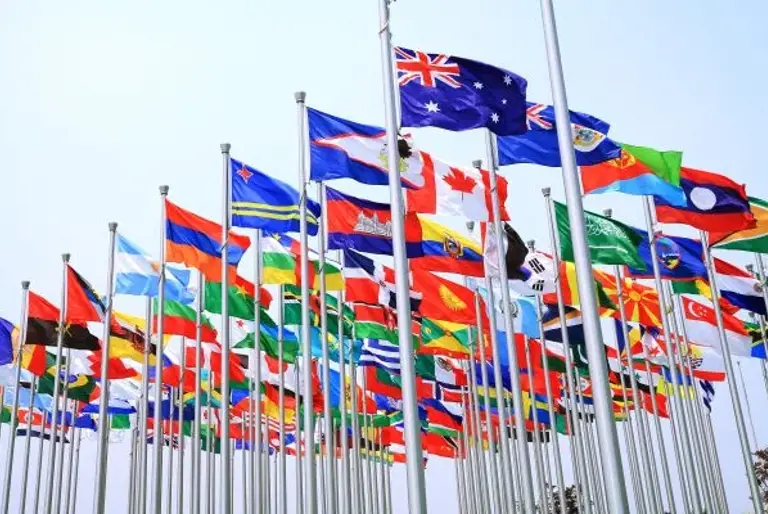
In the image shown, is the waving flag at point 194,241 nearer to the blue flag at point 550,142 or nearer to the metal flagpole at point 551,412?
the blue flag at point 550,142

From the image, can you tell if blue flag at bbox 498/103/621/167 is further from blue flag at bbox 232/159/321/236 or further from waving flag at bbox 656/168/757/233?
blue flag at bbox 232/159/321/236

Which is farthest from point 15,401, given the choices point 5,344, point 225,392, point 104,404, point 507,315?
point 507,315

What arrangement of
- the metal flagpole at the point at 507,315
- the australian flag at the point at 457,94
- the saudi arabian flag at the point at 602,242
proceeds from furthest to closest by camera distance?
the saudi arabian flag at the point at 602,242
the metal flagpole at the point at 507,315
the australian flag at the point at 457,94

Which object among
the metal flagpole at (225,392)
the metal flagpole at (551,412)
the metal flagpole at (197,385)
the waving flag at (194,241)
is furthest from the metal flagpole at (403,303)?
the metal flagpole at (551,412)

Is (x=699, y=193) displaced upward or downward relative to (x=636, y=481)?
upward

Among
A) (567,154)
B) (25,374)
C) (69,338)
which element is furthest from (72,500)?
(567,154)

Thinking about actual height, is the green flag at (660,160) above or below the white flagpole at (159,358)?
above

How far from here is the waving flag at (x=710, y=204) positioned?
61.4ft

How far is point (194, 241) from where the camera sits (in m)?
18.9

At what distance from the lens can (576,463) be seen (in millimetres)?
33531

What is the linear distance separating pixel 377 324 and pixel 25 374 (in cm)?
1458

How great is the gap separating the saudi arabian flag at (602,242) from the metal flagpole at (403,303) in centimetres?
944

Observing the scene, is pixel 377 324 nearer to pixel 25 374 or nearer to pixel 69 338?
pixel 69 338

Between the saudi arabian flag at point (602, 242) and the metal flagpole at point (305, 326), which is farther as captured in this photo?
the saudi arabian flag at point (602, 242)
